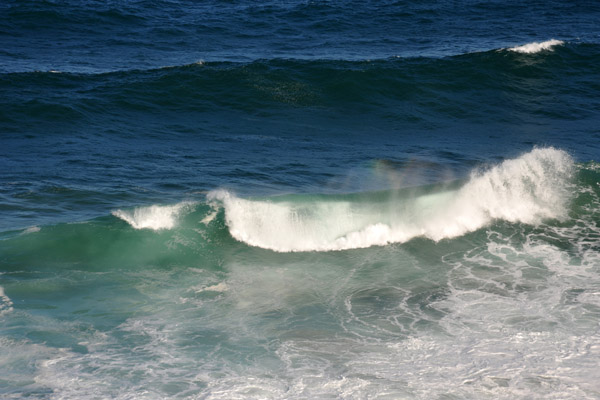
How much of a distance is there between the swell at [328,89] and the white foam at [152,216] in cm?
643

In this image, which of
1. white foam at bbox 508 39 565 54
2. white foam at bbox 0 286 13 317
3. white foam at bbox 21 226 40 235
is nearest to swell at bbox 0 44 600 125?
white foam at bbox 508 39 565 54

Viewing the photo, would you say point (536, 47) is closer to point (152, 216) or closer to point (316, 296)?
point (152, 216)

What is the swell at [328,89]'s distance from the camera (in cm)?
1689

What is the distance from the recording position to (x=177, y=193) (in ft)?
36.4

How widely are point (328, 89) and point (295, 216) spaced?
9.14 m

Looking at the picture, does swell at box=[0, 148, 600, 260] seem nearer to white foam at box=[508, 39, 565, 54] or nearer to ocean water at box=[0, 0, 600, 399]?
ocean water at box=[0, 0, 600, 399]

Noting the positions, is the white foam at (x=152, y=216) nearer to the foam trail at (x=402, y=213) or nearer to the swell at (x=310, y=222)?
the swell at (x=310, y=222)

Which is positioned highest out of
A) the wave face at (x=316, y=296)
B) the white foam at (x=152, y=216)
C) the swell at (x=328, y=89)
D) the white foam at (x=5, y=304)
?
the swell at (x=328, y=89)

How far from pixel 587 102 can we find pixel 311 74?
7.86 metres

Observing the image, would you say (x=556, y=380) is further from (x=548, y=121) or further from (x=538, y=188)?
(x=548, y=121)

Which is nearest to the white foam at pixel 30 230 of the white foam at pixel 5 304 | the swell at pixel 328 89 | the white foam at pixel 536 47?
the white foam at pixel 5 304

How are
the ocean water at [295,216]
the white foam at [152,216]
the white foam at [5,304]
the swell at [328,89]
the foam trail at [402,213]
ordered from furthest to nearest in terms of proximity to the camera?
the swell at [328,89] → the foam trail at [402,213] → the white foam at [152,216] → the white foam at [5,304] → the ocean water at [295,216]

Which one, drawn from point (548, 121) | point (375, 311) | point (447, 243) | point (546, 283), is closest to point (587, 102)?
point (548, 121)

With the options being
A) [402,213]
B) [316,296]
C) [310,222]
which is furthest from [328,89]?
[316,296]
